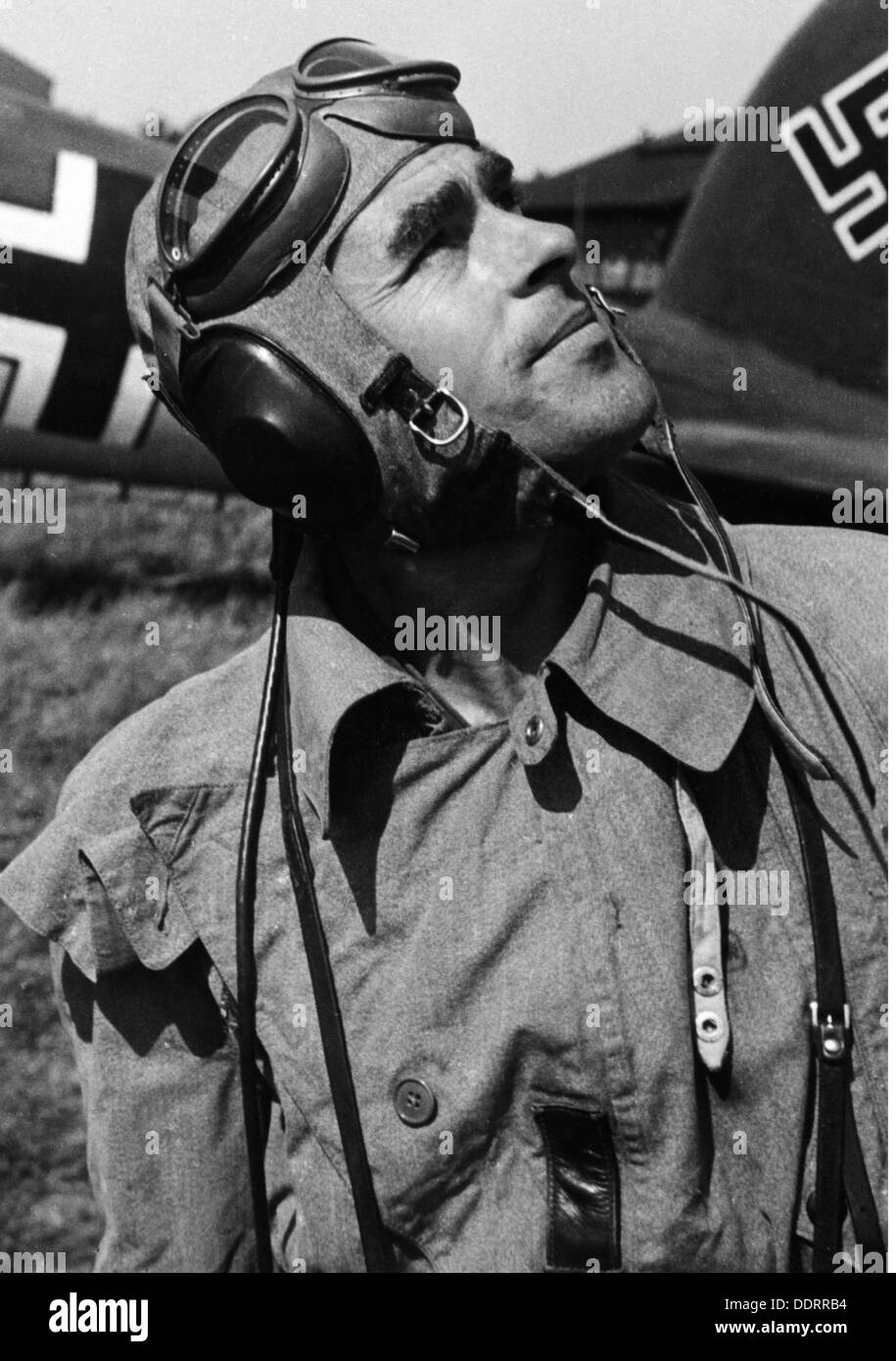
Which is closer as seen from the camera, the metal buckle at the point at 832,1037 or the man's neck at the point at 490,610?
the metal buckle at the point at 832,1037

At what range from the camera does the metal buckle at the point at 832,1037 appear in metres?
1.64

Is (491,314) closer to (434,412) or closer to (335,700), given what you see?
(434,412)

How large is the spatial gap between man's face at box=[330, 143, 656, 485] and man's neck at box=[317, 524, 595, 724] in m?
0.17

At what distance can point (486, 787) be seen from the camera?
177cm

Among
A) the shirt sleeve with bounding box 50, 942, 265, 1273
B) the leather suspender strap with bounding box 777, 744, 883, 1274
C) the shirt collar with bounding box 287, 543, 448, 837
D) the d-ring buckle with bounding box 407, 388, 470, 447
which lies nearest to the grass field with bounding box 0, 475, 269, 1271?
the shirt sleeve with bounding box 50, 942, 265, 1273

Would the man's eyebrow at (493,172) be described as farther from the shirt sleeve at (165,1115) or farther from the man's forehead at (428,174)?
the shirt sleeve at (165,1115)

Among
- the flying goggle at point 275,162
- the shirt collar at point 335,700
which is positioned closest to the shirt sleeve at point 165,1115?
the shirt collar at point 335,700

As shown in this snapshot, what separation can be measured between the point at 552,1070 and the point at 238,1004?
0.41 m

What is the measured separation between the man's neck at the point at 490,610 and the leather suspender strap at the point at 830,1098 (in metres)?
0.43

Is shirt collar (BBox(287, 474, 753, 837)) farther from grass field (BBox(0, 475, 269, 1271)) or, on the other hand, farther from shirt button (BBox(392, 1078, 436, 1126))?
grass field (BBox(0, 475, 269, 1271))

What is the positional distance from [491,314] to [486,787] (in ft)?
1.85

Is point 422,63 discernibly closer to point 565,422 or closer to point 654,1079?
point 565,422

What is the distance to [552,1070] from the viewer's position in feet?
5.68

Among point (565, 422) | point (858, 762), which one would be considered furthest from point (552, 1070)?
point (565, 422)
